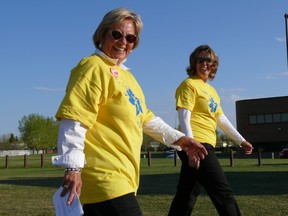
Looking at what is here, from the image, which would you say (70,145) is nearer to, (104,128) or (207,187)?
(104,128)

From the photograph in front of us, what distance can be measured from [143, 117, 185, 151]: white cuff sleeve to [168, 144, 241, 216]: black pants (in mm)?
1468

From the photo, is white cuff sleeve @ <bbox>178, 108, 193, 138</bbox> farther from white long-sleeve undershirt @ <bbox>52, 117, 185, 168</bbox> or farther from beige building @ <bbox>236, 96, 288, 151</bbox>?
beige building @ <bbox>236, 96, 288, 151</bbox>

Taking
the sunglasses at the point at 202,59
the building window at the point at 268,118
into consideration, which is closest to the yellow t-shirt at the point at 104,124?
the sunglasses at the point at 202,59

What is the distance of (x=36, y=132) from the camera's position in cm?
10450

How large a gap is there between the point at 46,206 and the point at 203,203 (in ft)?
8.91

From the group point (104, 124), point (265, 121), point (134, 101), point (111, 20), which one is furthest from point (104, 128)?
point (265, 121)

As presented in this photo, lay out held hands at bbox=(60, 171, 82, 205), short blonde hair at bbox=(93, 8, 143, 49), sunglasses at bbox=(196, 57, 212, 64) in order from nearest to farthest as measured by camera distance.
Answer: held hands at bbox=(60, 171, 82, 205), short blonde hair at bbox=(93, 8, 143, 49), sunglasses at bbox=(196, 57, 212, 64)

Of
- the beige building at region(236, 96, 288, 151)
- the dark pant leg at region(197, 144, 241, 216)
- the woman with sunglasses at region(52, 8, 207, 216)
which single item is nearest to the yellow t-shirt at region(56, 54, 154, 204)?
the woman with sunglasses at region(52, 8, 207, 216)

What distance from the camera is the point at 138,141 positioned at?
302cm

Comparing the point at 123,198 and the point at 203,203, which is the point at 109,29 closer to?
the point at 123,198

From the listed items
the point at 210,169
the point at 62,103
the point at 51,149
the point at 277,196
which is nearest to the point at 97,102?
the point at 62,103

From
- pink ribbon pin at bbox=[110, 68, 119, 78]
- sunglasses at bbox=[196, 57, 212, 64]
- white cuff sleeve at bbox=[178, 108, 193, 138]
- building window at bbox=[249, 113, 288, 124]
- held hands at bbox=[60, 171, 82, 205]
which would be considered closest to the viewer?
held hands at bbox=[60, 171, 82, 205]

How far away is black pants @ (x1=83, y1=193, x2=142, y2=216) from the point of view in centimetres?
273

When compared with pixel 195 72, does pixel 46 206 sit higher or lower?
lower
